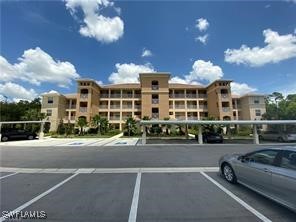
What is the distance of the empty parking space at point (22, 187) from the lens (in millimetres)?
4527

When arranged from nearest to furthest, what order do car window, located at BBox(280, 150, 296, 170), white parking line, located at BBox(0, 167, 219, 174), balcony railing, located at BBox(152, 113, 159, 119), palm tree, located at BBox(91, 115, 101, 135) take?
car window, located at BBox(280, 150, 296, 170), white parking line, located at BBox(0, 167, 219, 174), palm tree, located at BBox(91, 115, 101, 135), balcony railing, located at BBox(152, 113, 159, 119)

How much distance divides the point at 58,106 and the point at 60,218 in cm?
4025

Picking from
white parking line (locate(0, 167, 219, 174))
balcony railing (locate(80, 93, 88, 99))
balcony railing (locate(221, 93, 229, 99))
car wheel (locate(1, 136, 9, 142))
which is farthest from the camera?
balcony railing (locate(80, 93, 88, 99))

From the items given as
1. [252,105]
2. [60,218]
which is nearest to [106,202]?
[60,218]

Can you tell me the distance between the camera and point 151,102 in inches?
1538

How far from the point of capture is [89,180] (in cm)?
642

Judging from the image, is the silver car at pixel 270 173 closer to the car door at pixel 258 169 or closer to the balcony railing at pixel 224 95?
the car door at pixel 258 169

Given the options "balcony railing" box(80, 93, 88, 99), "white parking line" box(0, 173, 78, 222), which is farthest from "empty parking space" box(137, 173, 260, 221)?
"balcony railing" box(80, 93, 88, 99)

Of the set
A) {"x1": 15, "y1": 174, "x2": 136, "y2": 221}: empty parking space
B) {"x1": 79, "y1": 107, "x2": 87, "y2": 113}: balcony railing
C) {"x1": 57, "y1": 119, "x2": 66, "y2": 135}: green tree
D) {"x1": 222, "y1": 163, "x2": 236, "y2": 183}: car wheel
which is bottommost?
{"x1": 15, "y1": 174, "x2": 136, "y2": 221}: empty parking space

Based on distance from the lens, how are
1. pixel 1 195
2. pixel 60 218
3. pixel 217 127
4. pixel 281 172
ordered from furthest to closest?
pixel 217 127
pixel 1 195
pixel 281 172
pixel 60 218

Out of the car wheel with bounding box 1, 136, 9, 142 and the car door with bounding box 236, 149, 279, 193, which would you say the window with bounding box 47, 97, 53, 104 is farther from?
the car door with bounding box 236, 149, 279, 193

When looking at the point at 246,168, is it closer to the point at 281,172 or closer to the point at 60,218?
the point at 281,172

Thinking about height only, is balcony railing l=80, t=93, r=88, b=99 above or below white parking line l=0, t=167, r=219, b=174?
above

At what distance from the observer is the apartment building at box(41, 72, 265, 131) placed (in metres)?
38.1
